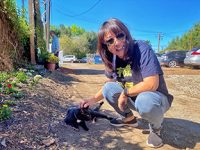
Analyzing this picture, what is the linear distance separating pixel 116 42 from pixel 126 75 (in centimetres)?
49

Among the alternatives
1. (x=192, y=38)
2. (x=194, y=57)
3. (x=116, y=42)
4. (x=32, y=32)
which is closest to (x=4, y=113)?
(x=116, y=42)

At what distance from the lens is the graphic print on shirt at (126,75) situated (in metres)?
2.91

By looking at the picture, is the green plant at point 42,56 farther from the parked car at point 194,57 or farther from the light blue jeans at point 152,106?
the parked car at point 194,57

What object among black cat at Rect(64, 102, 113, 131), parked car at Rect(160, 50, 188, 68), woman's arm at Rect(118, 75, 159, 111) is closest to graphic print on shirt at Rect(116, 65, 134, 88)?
woman's arm at Rect(118, 75, 159, 111)

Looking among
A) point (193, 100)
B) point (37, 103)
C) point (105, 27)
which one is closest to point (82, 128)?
point (37, 103)

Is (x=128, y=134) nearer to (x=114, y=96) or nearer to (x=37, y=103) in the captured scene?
(x=114, y=96)

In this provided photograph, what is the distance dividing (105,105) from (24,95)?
1.41 metres

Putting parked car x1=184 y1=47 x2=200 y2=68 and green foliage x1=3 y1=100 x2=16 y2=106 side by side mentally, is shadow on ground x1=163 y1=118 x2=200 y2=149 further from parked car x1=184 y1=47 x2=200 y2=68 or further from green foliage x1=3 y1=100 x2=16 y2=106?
parked car x1=184 y1=47 x2=200 y2=68

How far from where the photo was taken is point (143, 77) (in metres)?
2.53

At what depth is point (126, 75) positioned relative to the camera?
2971mm

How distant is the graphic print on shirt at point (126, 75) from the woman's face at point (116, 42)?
0.24 meters

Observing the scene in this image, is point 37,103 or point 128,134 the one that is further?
point 37,103

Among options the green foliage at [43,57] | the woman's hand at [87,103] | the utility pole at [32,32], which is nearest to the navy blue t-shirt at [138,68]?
the woman's hand at [87,103]

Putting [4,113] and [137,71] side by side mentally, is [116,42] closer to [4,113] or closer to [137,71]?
[137,71]
